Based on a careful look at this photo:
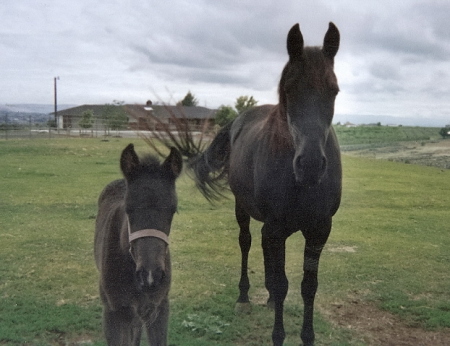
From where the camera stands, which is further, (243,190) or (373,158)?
(373,158)

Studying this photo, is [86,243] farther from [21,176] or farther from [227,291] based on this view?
[21,176]

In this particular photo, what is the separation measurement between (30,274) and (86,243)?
1365mm

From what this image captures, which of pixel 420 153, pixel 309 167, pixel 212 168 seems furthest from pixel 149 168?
A: pixel 420 153

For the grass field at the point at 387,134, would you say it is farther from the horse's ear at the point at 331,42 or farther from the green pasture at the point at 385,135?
the horse's ear at the point at 331,42

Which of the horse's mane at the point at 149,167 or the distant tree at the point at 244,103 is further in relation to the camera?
the distant tree at the point at 244,103

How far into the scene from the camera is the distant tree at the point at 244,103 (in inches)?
232

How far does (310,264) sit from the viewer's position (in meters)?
3.91

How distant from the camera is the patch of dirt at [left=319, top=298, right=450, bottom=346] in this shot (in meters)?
4.34

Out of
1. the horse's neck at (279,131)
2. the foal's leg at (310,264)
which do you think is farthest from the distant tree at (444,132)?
the horse's neck at (279,131)

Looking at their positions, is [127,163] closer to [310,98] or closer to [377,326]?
[310,98]

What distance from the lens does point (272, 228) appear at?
12.6ft

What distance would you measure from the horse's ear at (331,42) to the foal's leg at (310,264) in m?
1.39

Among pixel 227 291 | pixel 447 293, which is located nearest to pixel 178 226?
pixel 227 291

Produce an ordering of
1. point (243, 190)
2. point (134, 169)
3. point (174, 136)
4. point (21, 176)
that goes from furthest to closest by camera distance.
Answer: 1. point (21, 176)
2. point (243, 190)
3. point (174, 136)
4. point (134, 169)
